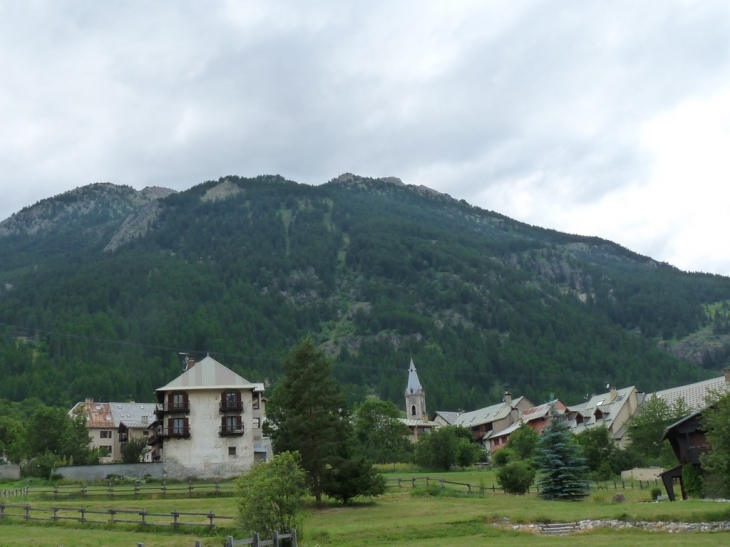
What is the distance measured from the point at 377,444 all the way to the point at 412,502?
47551mm

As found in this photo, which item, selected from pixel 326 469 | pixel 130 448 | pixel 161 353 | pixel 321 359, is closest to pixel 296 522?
pixel 326 469

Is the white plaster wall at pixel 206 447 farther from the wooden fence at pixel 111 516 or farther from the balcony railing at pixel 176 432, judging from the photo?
the wooden fence at pixel 111 516

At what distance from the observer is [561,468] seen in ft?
169

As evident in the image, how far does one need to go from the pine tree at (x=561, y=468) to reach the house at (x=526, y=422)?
206ft

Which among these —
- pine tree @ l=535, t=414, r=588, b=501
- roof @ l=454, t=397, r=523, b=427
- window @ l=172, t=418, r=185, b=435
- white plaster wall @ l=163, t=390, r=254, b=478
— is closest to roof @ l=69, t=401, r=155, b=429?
window @ l=172, t=418, r=185, b=435

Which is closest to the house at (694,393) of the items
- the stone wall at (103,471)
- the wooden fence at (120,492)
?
the wooden fence at (120,492)

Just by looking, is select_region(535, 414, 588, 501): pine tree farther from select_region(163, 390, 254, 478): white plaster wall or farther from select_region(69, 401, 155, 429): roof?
select_region(69, 401, 155, 429): roof

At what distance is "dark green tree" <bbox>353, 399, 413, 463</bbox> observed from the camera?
307ft

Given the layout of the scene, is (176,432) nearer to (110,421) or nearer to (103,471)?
(103,471)

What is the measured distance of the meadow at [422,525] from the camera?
3406cm

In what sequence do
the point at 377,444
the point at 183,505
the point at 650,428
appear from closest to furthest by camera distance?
1. the point at 183,505
2. the point at 650,428
3. the point at 377,444

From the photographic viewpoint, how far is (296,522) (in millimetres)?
32062

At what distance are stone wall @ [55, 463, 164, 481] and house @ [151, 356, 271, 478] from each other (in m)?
2.30

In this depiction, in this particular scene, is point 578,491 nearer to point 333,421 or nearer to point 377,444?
point 333,421
